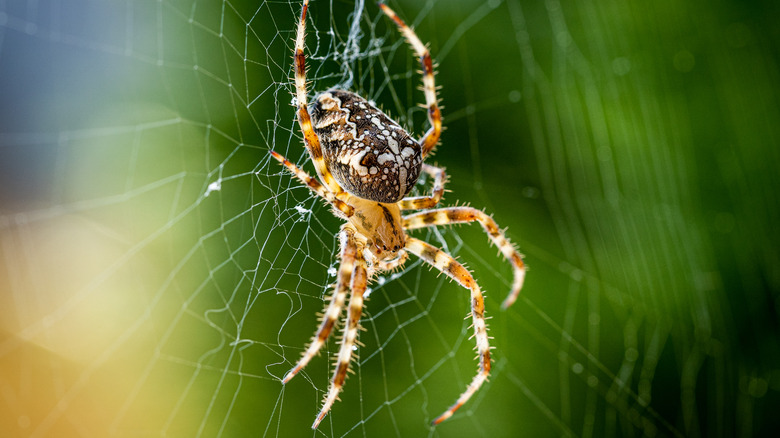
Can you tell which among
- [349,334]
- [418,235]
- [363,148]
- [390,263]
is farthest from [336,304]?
[418,235]

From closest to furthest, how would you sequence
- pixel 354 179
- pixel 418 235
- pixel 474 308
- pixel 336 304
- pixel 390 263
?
pixel 336 304 < pixel 354 179 < pixel 390 263 < pixel 474 308 < pixel 418 235

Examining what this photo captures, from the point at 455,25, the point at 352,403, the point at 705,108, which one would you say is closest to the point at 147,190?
the point at 352,403

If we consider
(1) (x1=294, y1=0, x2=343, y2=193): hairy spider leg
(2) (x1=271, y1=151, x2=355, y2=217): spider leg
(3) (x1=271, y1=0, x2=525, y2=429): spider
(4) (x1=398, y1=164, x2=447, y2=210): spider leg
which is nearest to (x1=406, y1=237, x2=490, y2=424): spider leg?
(3) (x1=271, y1=0, x2=525, y2=429): spider

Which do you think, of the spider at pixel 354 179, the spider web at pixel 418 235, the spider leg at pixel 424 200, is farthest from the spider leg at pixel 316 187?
the spider leg at pixel 424 200

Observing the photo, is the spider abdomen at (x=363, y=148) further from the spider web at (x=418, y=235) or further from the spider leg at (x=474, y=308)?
the spider leg at (x=474, y=308)

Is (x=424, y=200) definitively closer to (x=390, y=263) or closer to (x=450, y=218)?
(x=450, y=218)

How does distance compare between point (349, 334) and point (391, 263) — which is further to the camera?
point (391, 263)
